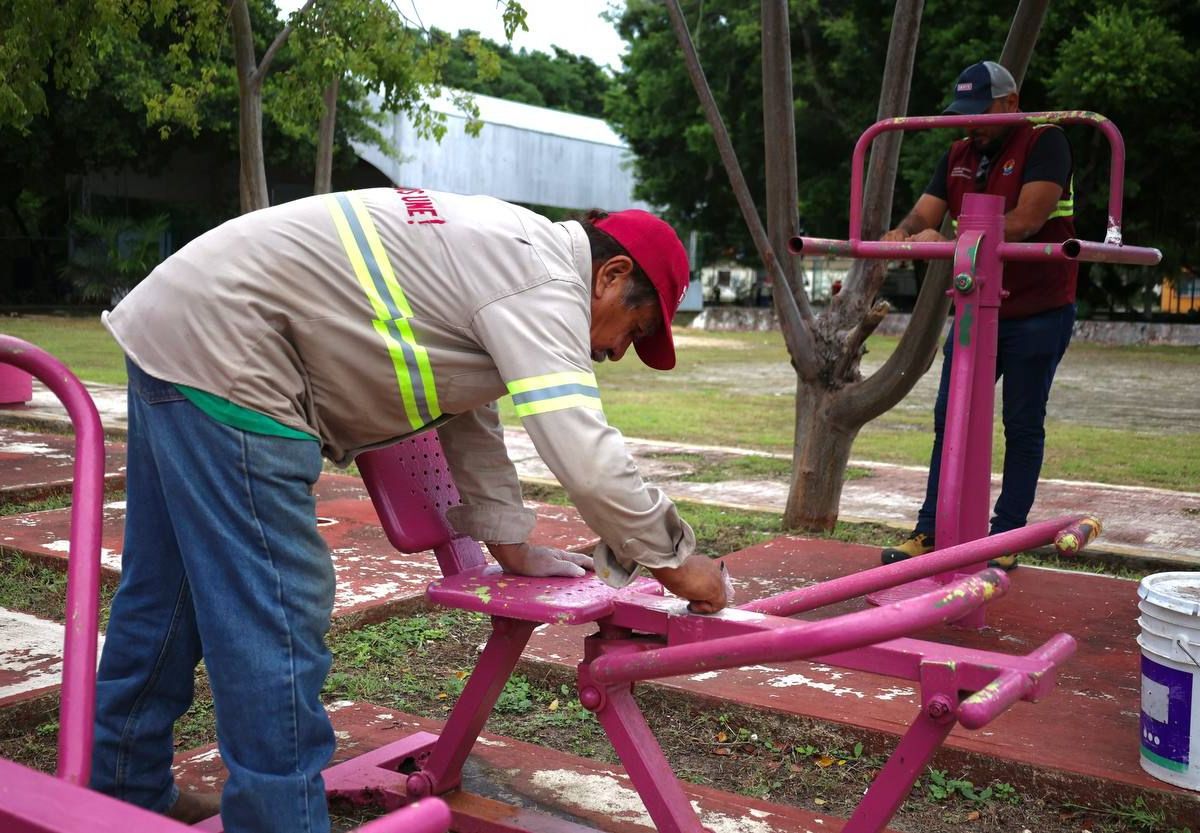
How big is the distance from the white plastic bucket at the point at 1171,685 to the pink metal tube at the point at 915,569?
0.58 metres

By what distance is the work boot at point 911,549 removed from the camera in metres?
4.57

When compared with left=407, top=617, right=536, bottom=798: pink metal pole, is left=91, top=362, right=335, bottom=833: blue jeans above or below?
above

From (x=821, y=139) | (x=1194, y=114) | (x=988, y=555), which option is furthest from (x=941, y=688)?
(x=821, y=139)

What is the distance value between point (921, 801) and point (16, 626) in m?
2.84

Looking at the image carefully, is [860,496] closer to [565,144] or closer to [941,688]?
[941,688]

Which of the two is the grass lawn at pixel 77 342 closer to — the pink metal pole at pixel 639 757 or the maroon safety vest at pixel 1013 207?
the maroon safety vest at pixel 1013 207

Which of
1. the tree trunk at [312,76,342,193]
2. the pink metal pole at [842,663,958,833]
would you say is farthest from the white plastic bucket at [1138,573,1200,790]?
the tree trunk at [312,76,342,193]

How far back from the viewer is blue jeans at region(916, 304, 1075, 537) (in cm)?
448

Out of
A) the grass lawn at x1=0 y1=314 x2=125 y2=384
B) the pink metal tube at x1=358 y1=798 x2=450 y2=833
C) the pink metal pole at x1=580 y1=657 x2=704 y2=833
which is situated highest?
the pink metal tube at x1=358 y1=798 x2=450 y2=833

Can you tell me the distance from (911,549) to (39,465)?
4.76 m

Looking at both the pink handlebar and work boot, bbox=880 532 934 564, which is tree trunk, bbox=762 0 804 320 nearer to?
the pink handlebar

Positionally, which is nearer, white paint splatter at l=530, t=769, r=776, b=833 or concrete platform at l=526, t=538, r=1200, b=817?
white paint splatter at l=530, t=769, r=776, b=833

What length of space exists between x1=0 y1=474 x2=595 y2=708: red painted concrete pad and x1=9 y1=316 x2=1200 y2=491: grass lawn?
146 inches

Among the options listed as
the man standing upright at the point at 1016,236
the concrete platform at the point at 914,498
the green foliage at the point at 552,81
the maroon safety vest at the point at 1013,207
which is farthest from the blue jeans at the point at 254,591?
the green foliage at the point at 552,81
